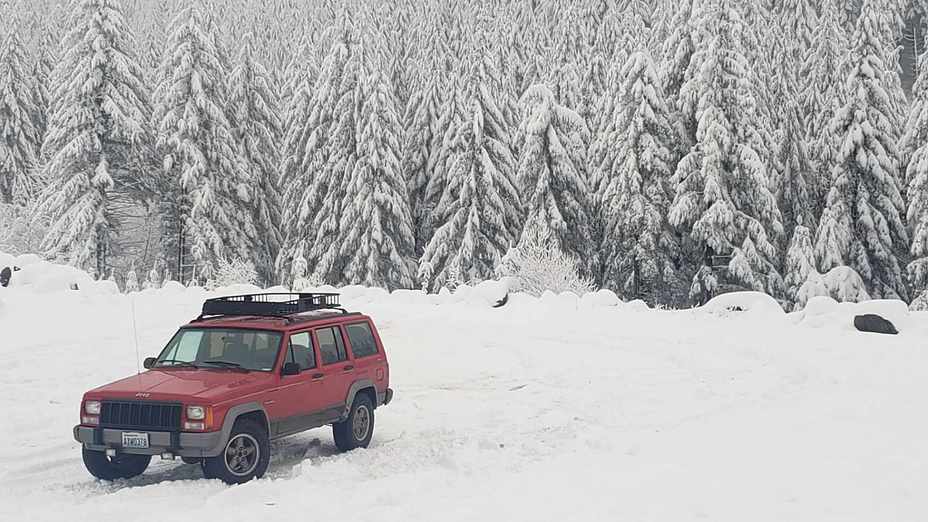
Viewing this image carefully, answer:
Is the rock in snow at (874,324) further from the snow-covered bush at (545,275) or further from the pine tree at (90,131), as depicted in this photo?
the pine tree at (90,131)

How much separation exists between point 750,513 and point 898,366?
32.8 feet

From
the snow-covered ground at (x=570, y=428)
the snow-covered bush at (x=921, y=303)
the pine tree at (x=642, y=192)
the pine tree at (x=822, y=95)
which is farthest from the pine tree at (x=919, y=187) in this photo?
the snow-covered ground at (x=570, y=428)

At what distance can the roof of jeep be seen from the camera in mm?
10148

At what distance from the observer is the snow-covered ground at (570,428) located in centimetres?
808

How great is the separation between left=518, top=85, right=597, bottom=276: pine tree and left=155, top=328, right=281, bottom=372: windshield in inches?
1075

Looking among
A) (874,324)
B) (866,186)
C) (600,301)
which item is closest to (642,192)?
(866,186)

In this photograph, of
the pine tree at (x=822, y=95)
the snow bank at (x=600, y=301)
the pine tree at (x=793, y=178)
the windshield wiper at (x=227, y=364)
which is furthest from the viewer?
the pine tree at (x=793, y=178)

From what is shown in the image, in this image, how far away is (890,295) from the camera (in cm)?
3406

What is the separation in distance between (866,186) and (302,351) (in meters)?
31.1

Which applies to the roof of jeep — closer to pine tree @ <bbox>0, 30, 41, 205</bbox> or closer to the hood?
the hood

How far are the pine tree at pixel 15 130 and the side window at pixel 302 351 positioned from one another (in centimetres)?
4587

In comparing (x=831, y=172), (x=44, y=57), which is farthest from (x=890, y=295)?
(x=44, y=57)

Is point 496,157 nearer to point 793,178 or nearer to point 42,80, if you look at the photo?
point 793,178

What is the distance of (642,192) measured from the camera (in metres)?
35.4
